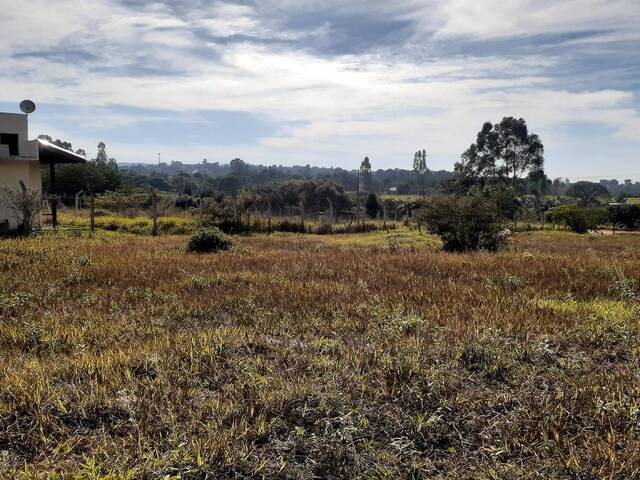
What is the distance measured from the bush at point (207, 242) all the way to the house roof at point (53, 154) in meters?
12.1

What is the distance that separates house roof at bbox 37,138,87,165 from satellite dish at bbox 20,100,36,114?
4.28 feet

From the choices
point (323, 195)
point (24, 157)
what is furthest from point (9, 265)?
point (323, 195)

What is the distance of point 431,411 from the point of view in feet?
12.8

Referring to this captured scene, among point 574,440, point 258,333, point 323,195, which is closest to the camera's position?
point 574,440

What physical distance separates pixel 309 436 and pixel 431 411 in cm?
100

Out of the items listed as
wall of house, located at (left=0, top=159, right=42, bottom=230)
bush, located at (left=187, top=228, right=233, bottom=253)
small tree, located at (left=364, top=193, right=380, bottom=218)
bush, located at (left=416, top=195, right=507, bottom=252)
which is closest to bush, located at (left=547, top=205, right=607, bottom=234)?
small tree, located at (left=364, top=193, right=380, bottom=218)

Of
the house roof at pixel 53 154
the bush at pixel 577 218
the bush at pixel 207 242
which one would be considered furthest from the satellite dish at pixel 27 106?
the bush at pixel 577 218

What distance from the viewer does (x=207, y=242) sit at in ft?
49.6

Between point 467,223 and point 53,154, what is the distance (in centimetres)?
1908

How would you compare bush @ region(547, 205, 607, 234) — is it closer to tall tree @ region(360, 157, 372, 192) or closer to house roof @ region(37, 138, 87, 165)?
house roof @ region(37, 138, 87, 165)

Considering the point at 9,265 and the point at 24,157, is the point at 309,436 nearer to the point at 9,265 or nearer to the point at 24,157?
the point at 9,265

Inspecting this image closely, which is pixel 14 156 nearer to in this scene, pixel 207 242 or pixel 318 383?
pixel 207 242

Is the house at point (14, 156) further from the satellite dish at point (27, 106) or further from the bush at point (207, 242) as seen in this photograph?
the bush at point (207, 242)

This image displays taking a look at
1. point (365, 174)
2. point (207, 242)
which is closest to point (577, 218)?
point (207, 242)
